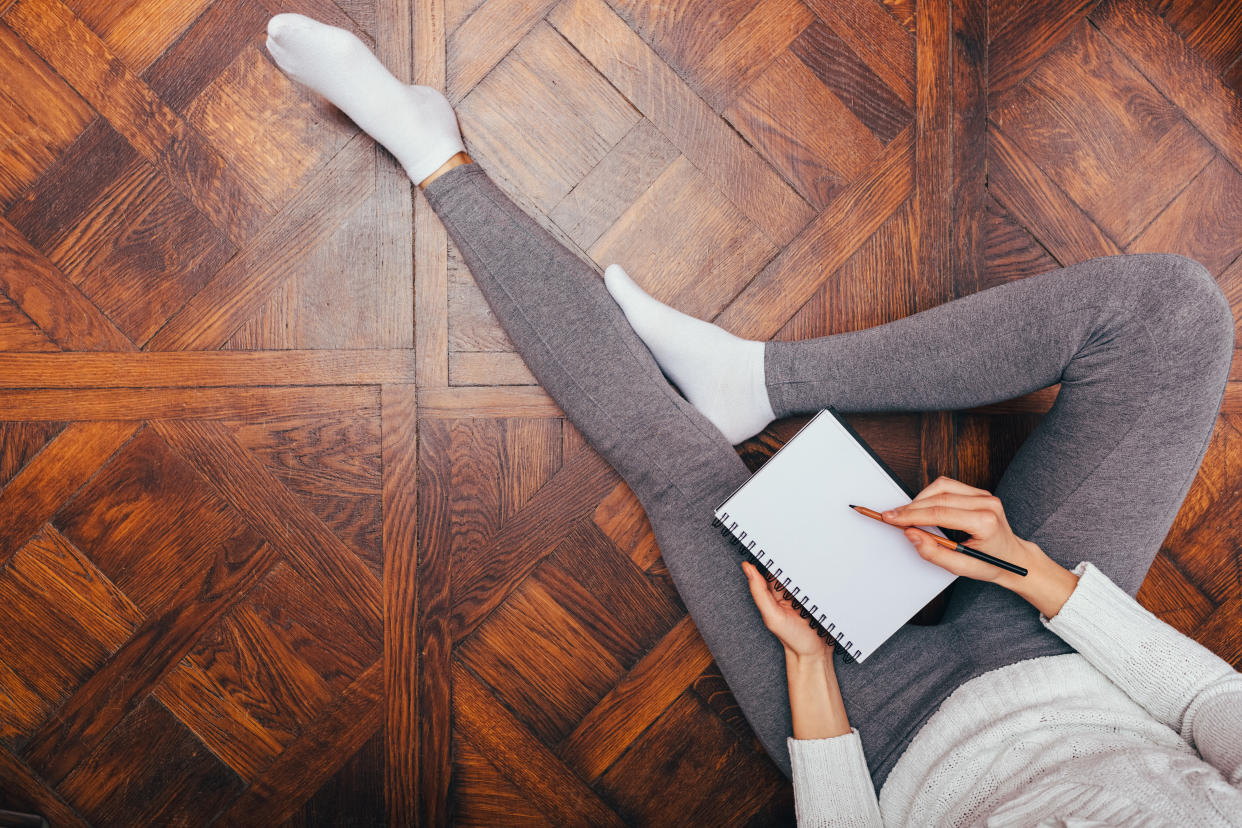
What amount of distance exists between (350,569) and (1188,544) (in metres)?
0.90

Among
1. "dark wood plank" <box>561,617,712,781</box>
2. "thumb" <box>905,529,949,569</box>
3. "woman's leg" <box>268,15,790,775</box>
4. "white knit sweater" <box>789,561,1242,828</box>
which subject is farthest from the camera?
"dark wood plank" <box>561,617,712,781</box>

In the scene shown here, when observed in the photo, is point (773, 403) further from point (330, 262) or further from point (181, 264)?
point (181, 264)

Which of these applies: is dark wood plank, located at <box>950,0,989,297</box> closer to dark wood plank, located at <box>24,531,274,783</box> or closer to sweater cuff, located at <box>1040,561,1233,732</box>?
sweater cuff, located at <box>1040,561,1233,732</box>

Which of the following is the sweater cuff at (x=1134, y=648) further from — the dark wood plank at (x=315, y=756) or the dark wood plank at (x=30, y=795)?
the dark wood plank at (x=30, y=795)

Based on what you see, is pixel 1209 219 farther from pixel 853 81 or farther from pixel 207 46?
pixel 207 46

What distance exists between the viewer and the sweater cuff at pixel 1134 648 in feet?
1.68

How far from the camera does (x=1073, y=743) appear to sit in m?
0.49

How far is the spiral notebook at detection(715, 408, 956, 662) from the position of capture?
0.61 meters

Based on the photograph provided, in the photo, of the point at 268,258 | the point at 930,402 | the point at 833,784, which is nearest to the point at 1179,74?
the point at 930,402

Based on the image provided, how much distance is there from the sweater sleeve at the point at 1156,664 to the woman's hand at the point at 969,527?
5 centimetres

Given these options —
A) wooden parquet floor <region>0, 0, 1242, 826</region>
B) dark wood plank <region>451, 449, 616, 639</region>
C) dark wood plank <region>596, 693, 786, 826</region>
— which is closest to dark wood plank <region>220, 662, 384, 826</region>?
wooden parquet floor <region>0, 0, 1242, 826</region>

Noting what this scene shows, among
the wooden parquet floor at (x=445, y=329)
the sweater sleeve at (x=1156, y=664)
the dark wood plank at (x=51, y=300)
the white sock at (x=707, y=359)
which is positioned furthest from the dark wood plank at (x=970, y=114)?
the dark wood plank at (x=51, y=300)

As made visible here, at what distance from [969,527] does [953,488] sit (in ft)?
0.13

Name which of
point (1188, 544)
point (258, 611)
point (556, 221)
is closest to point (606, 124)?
point (556, 221)
